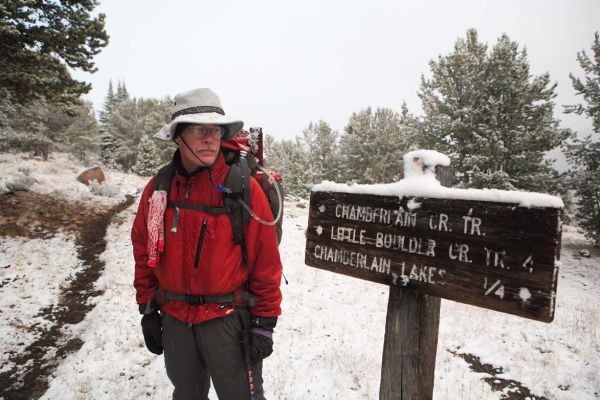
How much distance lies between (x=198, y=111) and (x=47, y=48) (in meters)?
10.0

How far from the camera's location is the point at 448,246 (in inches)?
67.2

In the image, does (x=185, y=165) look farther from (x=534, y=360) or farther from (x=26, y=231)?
(x=26, y=231)

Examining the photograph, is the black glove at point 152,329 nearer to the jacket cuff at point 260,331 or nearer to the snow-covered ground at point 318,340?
the jacket cuff at point 260,331

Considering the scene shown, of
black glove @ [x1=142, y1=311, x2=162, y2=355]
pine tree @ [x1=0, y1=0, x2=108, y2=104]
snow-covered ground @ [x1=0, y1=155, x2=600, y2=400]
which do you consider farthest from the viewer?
pine tree @ [x1=0, y1=0, x2=108, y2=104]

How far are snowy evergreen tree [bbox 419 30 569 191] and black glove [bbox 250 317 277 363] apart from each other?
1298 cm

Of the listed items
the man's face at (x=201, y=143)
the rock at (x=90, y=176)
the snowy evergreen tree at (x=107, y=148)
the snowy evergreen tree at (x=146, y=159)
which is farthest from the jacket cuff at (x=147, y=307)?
the snowy evergreen tree at (x=107, y=148)

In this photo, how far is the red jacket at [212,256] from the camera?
223 cm

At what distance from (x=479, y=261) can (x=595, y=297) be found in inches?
442

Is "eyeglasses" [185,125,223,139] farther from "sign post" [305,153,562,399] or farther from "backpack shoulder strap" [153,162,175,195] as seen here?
"sign post" [305,153,562,399]

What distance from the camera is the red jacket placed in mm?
2229

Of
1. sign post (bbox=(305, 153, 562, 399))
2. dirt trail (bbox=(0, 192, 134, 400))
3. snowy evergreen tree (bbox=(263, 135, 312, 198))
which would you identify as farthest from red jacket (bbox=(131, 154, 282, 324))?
snowy evergreen tree (bbox=(263, 135, 312, 198))

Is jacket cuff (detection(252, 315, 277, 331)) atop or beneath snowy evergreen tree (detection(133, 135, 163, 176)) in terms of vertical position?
beneath

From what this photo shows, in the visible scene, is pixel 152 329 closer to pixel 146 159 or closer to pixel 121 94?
pixel 146 159

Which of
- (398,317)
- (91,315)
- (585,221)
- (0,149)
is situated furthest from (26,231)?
(0,149)
